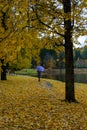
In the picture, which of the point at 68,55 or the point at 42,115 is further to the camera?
the point at 68,55

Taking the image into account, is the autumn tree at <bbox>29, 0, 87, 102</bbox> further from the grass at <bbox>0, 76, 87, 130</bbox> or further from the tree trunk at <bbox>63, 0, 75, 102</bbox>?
the grass at <bbox>0, 76, 87, 130</bbox>

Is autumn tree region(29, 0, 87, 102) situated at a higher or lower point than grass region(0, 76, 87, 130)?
higher

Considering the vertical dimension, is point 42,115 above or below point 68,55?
below

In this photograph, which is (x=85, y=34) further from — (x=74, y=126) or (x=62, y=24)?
(x=74, y=126)

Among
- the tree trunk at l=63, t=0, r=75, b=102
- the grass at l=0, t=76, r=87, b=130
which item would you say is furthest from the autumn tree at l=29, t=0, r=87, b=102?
the grass at l=0, t=76, r=87, b=130

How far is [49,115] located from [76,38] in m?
4.92

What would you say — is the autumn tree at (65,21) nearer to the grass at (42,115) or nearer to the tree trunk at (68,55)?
the tree trunk at (68,55)

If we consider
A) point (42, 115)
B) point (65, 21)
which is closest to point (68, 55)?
point (65, 21)

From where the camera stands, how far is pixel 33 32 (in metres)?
14.7

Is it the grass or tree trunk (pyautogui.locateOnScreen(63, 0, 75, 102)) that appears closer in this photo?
the grass

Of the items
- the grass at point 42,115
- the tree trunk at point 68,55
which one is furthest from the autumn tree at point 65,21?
the grass at point 42,115

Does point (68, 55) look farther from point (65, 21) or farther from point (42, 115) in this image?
point (42, 115)

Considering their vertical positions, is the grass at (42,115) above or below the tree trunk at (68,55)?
below

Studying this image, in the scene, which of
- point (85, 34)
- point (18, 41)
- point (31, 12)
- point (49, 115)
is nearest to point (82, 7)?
point (85, 34)
